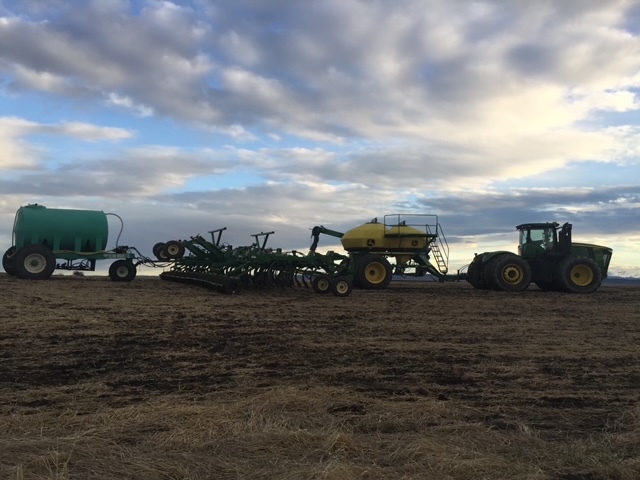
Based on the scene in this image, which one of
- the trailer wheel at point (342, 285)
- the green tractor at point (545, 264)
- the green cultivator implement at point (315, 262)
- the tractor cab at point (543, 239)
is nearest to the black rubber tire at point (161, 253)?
the green cultivator implement at point (315, 262)

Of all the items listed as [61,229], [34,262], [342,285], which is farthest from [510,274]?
[34,262]

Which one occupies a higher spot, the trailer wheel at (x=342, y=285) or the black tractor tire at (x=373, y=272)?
the black tractor tire at (x=373, y=272)

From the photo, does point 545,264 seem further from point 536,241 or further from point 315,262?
point 315,262

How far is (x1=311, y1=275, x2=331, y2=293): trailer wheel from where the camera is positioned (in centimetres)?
1858

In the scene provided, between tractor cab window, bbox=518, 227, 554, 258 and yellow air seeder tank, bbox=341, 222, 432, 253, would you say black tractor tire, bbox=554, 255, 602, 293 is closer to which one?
tractor cab window, bbox=518, 227, 554, 258

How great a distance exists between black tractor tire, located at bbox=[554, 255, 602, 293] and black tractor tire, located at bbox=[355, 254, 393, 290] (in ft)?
19.6

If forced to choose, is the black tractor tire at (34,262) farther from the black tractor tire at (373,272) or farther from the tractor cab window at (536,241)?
the tractor cab window at (536,241)

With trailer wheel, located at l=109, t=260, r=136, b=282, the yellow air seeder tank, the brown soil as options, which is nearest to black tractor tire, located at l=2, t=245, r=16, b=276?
trailer wheel, located at l=109, t=260, r=136, b=282

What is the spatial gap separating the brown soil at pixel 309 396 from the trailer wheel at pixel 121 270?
A: 26.5ft

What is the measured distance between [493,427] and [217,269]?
50.4 ft

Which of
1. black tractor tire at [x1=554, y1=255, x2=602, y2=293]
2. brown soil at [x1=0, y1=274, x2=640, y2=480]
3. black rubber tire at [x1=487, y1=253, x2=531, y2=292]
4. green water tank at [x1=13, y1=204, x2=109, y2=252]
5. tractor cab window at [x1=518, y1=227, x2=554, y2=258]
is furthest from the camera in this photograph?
tractor cab window at [x1=518, y1=227, x2=554, y2=258]

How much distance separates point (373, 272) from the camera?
70.6ft

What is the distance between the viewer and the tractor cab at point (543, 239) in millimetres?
22016

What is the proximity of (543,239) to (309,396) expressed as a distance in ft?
61.3
